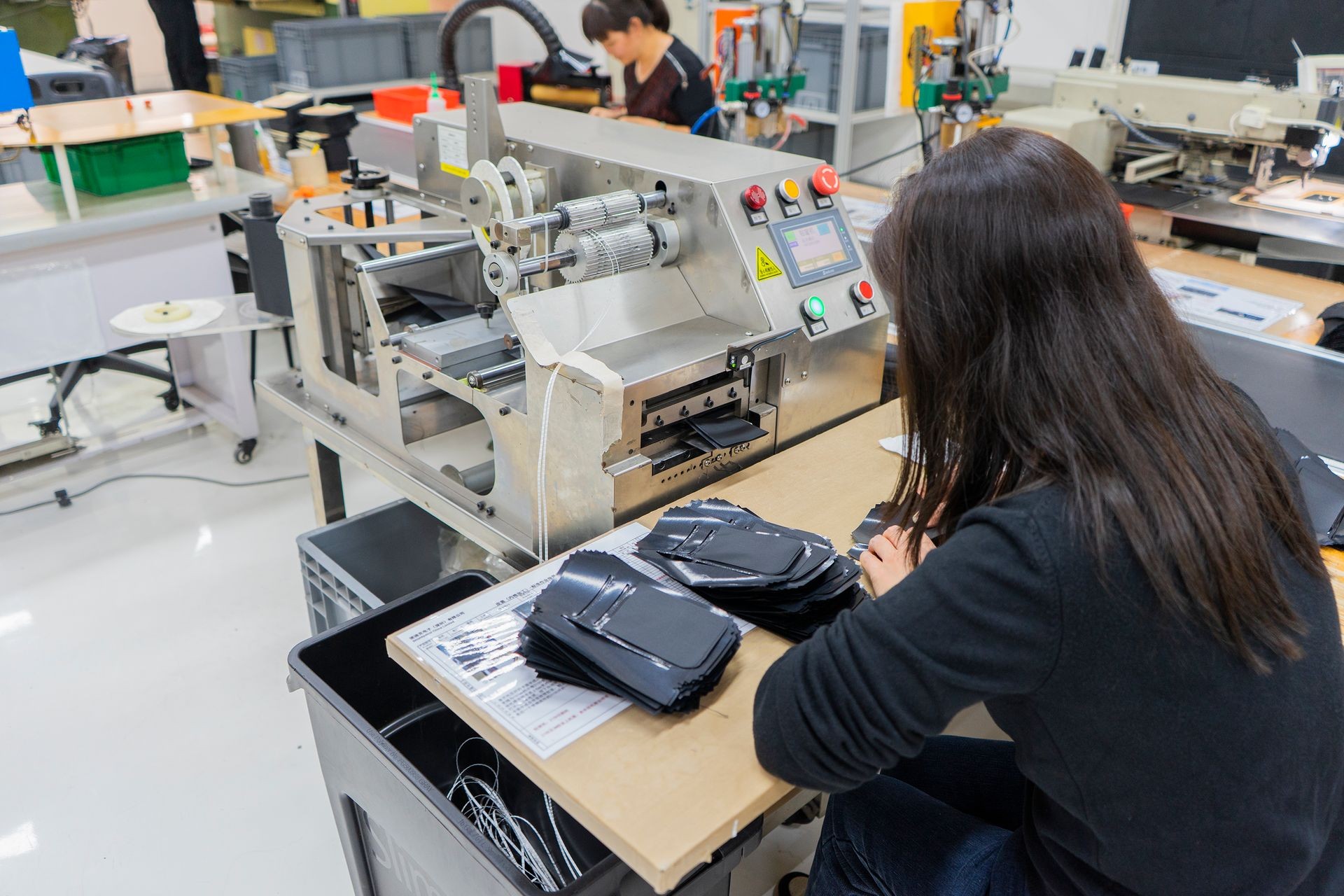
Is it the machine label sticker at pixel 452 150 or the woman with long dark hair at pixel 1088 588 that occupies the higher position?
the machine label sticker at pixel 452 150

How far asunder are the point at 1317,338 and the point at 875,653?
1.85 metres

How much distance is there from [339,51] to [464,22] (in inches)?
52.9

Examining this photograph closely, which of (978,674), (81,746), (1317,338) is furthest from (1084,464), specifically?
(81,746)

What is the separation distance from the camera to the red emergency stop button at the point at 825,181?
1.61m

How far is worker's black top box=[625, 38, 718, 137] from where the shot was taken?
11.1 ft

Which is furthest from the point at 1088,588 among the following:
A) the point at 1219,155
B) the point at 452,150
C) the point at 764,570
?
the point at 1219,155

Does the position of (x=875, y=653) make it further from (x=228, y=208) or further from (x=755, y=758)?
(x=228, y=208)

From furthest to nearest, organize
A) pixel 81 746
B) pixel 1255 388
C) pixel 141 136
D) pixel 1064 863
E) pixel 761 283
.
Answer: pixel 141 136 → pixel 81 746 → pixel 1255 388 → pixel 761 283 → pixel 1064 863

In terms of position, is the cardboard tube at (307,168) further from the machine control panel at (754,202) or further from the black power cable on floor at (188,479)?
the machine control panel at (754,202)

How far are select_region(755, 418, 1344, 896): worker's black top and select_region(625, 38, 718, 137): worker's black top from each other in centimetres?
273

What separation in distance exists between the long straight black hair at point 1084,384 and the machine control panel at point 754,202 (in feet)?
1.73

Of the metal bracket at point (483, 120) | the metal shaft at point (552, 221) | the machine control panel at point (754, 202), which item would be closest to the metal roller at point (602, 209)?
the metal shaft at point (552, 221)

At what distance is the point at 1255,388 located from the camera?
1854 millimetres

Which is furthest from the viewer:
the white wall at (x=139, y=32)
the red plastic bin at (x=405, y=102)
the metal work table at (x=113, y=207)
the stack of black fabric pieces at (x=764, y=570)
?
the white wall at (x=139, y=32)
